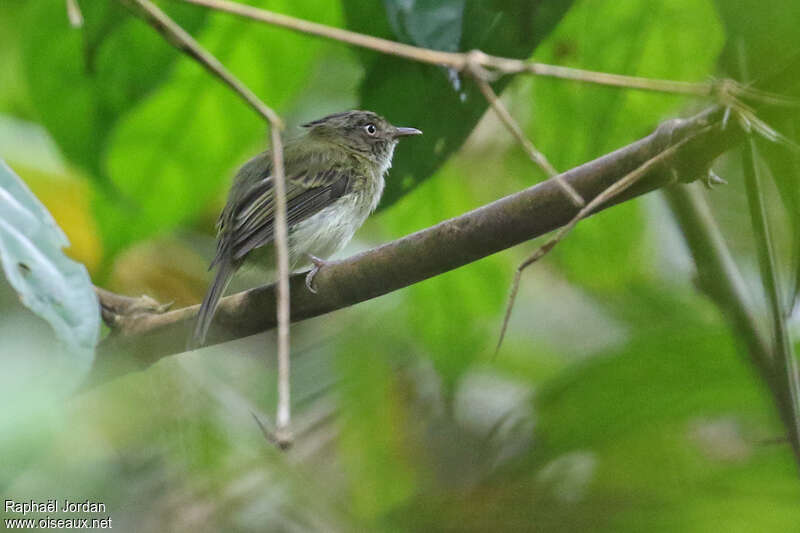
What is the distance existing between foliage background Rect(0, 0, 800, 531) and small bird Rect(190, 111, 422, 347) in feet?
1.34

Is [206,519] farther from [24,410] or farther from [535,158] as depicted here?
[535,158]

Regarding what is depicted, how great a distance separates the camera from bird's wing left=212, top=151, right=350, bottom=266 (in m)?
3.71

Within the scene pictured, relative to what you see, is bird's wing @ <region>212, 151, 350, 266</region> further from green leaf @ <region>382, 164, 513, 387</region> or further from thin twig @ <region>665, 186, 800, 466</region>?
thin twig @ <region>665, 186, 800, 466</region>

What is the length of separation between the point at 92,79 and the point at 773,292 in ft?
5.87

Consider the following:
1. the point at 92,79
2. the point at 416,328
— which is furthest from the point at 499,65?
the point at 416,328

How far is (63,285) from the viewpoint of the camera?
6.12 feet

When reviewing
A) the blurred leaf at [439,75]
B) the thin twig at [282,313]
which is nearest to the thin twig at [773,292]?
the blurred leaf at [439,75]

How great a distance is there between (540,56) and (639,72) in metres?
0.36

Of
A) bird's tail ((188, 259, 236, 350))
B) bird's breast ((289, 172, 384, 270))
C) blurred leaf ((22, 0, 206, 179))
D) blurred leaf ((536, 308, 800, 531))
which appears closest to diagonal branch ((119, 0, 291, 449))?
blurred leaf ((22, 0, 206, 179))

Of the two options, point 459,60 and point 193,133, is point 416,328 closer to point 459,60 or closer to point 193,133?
point 193,133

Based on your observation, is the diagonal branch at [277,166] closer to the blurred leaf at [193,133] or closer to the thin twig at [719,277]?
the blurred leaf at [193,133]

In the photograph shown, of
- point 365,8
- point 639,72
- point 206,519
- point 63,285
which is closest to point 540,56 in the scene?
point 639,72

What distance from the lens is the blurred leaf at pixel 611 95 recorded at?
99.5 inches

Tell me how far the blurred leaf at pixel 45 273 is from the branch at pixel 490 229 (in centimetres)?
72
